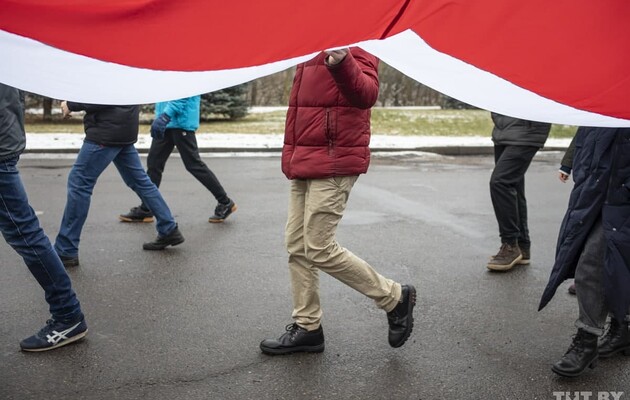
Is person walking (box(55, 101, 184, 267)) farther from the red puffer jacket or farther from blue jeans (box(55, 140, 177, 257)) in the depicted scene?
the red puffer jacket

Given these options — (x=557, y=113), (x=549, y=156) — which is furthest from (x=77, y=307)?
(x=549, y=156)

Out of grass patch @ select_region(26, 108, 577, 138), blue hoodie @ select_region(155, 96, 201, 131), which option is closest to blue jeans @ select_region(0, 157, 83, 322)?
blue hoodie @ select_region(155, 96, 201, 131)

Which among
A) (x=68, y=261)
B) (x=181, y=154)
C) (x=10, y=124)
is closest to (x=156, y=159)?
(x=181, y=154)

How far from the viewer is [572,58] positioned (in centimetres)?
257

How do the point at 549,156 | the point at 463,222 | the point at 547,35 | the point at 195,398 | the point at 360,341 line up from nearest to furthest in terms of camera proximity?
the point at 547,35 → the point at 195,398 → the point at 360,341 → the point at 463,222 → the point at 549,156

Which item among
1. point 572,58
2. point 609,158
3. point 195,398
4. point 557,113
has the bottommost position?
point 195,398

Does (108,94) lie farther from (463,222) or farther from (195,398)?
(463,222)

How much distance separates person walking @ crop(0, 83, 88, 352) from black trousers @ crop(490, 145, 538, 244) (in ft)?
11.0

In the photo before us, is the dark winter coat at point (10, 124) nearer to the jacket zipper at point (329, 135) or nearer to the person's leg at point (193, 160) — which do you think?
the jacket zipper at point (329, 135)

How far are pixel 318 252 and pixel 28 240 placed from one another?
5.19 ft

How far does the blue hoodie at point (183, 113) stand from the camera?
7000 millimetres

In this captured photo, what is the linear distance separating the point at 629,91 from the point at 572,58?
25cm

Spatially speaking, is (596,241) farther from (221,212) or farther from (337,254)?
(221,212)

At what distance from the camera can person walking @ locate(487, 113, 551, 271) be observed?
5535mm
